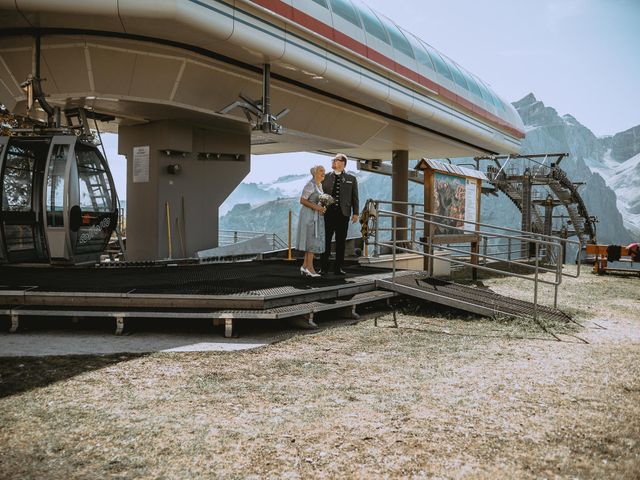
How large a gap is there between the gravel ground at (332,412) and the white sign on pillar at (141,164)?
8.11 meters

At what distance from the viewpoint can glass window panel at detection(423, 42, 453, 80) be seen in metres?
16.0

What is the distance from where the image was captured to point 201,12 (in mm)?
7945

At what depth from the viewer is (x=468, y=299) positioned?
25.6 feet

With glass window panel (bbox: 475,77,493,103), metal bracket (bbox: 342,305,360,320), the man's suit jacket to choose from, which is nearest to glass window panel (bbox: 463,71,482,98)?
glass window panel (bbox: 475,77,493,103)

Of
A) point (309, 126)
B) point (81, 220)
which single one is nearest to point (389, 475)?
point (81, 220)

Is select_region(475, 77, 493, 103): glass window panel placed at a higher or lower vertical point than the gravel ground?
higher

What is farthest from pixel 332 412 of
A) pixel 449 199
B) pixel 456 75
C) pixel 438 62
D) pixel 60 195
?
pixel 456 75

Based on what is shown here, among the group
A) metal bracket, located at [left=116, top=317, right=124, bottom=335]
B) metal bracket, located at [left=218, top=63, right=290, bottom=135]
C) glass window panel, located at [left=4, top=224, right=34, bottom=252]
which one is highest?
metal bracket, located at [left=218, top=63, right=290, bottom=135]

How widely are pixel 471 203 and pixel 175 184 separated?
7305 mm

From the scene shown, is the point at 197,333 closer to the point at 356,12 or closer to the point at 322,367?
the point at 322,367

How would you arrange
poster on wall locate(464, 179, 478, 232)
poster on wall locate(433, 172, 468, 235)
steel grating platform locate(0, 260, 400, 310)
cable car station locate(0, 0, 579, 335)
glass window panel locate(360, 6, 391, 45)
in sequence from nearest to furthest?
steel grating platform locate(0, 260, 400, 310)
cable car station locate(0, 0, 579, 335)
poster on wall locate(433, 172, 468, 235)
poster on wall locate(464, 179, 478, 232)
glass window panel locate(360, 6, 391, 45)

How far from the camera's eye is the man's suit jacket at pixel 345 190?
25.3 ft

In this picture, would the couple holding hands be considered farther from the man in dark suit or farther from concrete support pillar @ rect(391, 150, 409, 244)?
concrete support pillar @ rect(391, 150, 409, 244)

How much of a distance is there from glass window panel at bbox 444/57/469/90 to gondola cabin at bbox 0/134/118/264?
474 inches
